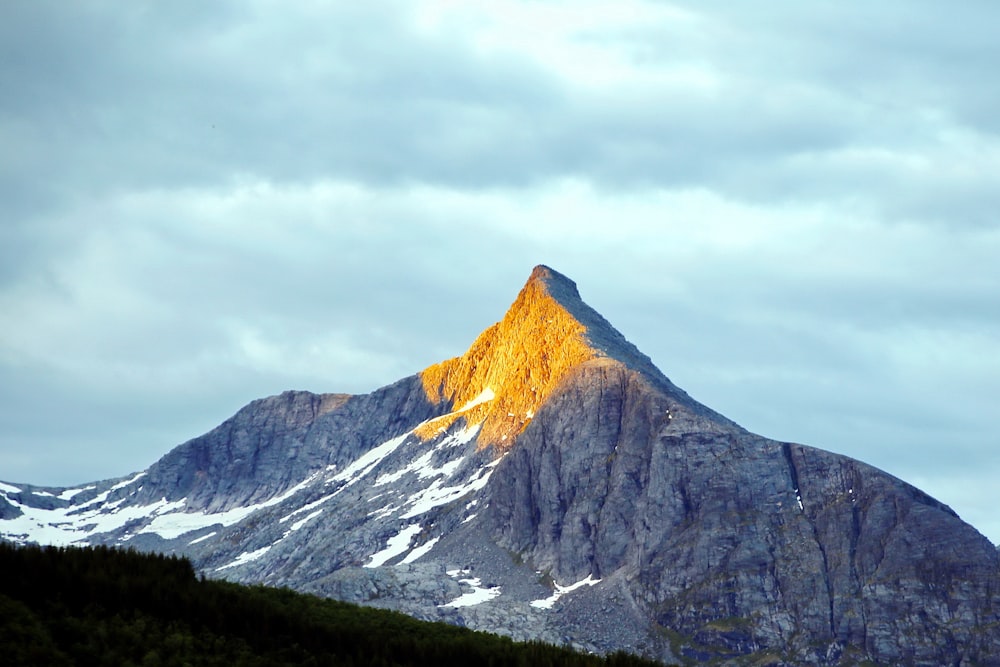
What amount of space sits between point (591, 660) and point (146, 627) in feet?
141

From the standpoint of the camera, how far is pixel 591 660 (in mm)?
124000

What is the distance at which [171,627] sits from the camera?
10088 centimetres

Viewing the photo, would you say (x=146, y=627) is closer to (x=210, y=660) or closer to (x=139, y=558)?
(x=210, y=660)

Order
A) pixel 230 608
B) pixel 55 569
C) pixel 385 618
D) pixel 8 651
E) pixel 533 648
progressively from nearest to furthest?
pixel 8 651 < pixel 55 569 < pixel 230 608 < pixel 533 648 < pixel 385 618

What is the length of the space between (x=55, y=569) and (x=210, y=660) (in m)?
14.2

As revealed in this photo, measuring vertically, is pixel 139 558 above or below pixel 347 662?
above

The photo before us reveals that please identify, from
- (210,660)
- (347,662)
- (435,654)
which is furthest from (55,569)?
(435,654)

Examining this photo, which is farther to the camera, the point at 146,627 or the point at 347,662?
the point at 347,662

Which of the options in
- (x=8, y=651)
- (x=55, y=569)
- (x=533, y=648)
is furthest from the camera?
(x=533, y=648)

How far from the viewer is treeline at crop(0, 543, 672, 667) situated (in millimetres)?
92062

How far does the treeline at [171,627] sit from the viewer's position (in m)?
92.1

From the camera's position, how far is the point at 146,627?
3890 inches

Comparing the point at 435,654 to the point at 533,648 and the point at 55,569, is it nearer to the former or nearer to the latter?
the point at 533,648

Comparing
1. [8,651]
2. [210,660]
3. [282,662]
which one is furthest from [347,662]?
[8,651]
